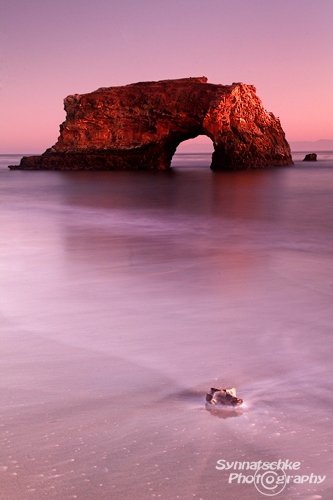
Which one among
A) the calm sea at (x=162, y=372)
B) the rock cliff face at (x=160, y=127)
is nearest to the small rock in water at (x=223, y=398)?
the calm sea at (x=162, y=372)

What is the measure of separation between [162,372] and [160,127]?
4304 centimetres

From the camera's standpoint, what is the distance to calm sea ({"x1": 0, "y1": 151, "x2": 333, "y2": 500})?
7.17 feet

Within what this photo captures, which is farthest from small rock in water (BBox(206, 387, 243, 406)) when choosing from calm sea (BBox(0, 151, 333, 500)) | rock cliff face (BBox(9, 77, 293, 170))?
rock cliff face (BBox(9, 77, 293, 170))

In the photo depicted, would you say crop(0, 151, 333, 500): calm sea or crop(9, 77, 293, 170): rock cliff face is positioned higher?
crop(9, 77, 293, 170): rock cliff face

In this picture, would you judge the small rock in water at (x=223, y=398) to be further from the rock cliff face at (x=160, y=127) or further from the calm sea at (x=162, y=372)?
the rock cliff face at (x=160, y=127)

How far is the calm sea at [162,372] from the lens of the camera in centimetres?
219

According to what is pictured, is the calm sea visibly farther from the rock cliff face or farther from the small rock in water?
the rock cliff face

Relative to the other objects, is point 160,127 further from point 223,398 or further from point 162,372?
point 223,398

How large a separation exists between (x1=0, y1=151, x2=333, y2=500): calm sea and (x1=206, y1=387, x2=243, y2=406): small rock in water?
6 cm

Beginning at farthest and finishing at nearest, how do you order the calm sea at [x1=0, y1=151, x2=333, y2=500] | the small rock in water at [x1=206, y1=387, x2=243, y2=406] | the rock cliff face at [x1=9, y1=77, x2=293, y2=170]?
the rock cliff face at [x1=9, y1=77, x2=293, y2=170] → the small rock in water at [x1=206, y1=387, x2=243, y2=406] → the calm sea at [x1=0, y1=151, x2=333, y2=500]

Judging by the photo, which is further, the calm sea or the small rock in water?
the small rock in water

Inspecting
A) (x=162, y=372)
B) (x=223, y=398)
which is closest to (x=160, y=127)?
(x=162, y=372)

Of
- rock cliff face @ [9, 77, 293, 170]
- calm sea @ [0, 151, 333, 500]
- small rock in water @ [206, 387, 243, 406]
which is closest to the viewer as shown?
calm sea @ [0, 151, 333, 500]

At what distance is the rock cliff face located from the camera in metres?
42.2
